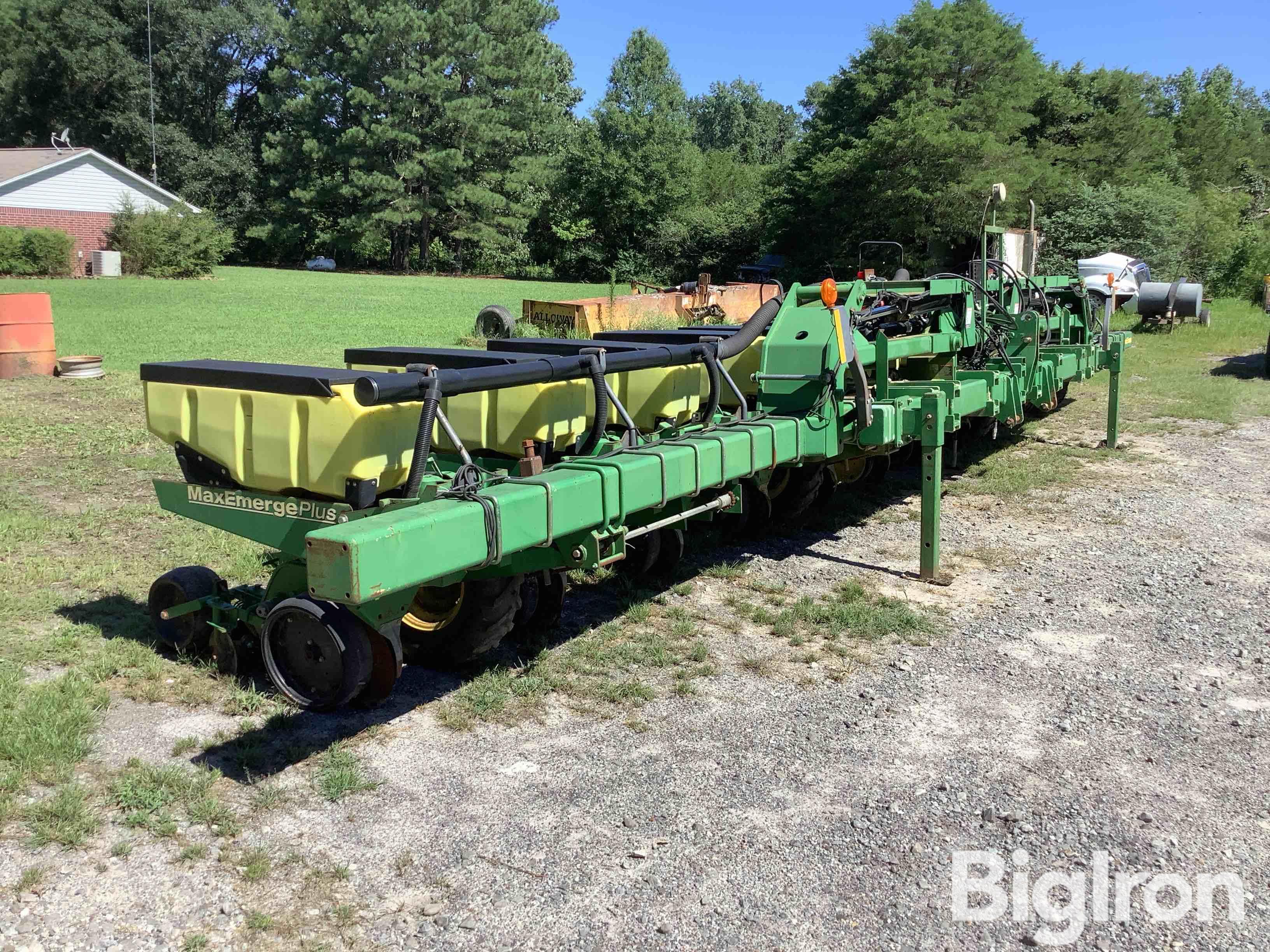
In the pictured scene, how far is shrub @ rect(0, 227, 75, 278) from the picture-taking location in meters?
33.3

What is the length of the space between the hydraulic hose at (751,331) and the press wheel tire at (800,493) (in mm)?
1280

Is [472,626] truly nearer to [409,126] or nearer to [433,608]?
[433,608]

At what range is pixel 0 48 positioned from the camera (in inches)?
2352

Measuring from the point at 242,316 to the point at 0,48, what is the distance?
4862 centimetres

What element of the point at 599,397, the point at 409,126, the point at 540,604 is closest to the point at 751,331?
the point at 599,397

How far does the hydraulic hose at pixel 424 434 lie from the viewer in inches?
161

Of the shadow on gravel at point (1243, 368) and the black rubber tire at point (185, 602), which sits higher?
the shadow on gravel at point (1243, 368)

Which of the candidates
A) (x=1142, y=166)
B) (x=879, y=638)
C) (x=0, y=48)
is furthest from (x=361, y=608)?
(x=0, y=48)

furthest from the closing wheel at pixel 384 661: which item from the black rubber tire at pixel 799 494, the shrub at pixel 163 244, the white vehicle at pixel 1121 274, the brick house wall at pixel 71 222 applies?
the brick house wall at pixel 71 222

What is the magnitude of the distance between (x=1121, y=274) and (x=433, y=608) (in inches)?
922

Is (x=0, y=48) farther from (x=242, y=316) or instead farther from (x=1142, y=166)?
(x=1142, y=166)

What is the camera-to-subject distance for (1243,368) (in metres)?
16.9

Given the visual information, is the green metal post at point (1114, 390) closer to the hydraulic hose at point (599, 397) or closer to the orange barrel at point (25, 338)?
the hydraulic hose at point (599, 397)

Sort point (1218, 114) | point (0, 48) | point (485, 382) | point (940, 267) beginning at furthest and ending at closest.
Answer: point (0, 48)
point (1218, 114)
point (940, 267)
point (485, 382)
